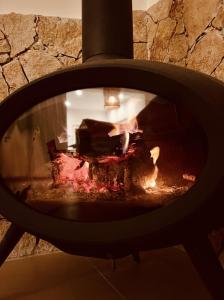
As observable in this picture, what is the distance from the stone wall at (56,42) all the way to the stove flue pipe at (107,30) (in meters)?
0.37

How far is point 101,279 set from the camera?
1.23 m

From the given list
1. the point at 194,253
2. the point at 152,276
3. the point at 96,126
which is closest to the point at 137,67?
the point at 96,126

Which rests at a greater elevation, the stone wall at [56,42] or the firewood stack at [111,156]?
the stone wall at [56,42]

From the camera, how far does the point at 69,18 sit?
1.63m

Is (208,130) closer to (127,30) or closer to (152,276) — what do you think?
(127,30)

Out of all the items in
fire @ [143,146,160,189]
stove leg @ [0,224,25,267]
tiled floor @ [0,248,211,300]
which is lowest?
Result: tiled floor @ [0,248,211,300]

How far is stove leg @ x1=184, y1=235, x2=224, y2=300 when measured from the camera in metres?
0.76

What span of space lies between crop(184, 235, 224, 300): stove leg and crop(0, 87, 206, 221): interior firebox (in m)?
0.13

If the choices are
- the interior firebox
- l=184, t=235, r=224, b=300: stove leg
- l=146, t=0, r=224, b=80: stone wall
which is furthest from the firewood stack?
l=146, t=0, r=224, b=80: stone wall

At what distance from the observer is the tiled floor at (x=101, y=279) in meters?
1.10

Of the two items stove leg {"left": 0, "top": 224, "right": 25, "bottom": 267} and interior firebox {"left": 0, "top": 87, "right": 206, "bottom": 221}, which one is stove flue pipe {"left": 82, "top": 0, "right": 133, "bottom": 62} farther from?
stove leg {"left": 0, "top": 224, "right": 25, "bottom": 267}

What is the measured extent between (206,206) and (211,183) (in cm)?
5

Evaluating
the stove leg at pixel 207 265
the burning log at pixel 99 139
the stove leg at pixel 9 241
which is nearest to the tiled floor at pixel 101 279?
the stove leg at pixel 9 241

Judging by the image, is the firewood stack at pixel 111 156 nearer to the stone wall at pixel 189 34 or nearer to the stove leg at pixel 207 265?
A: the stove leg at pixel 207 265
